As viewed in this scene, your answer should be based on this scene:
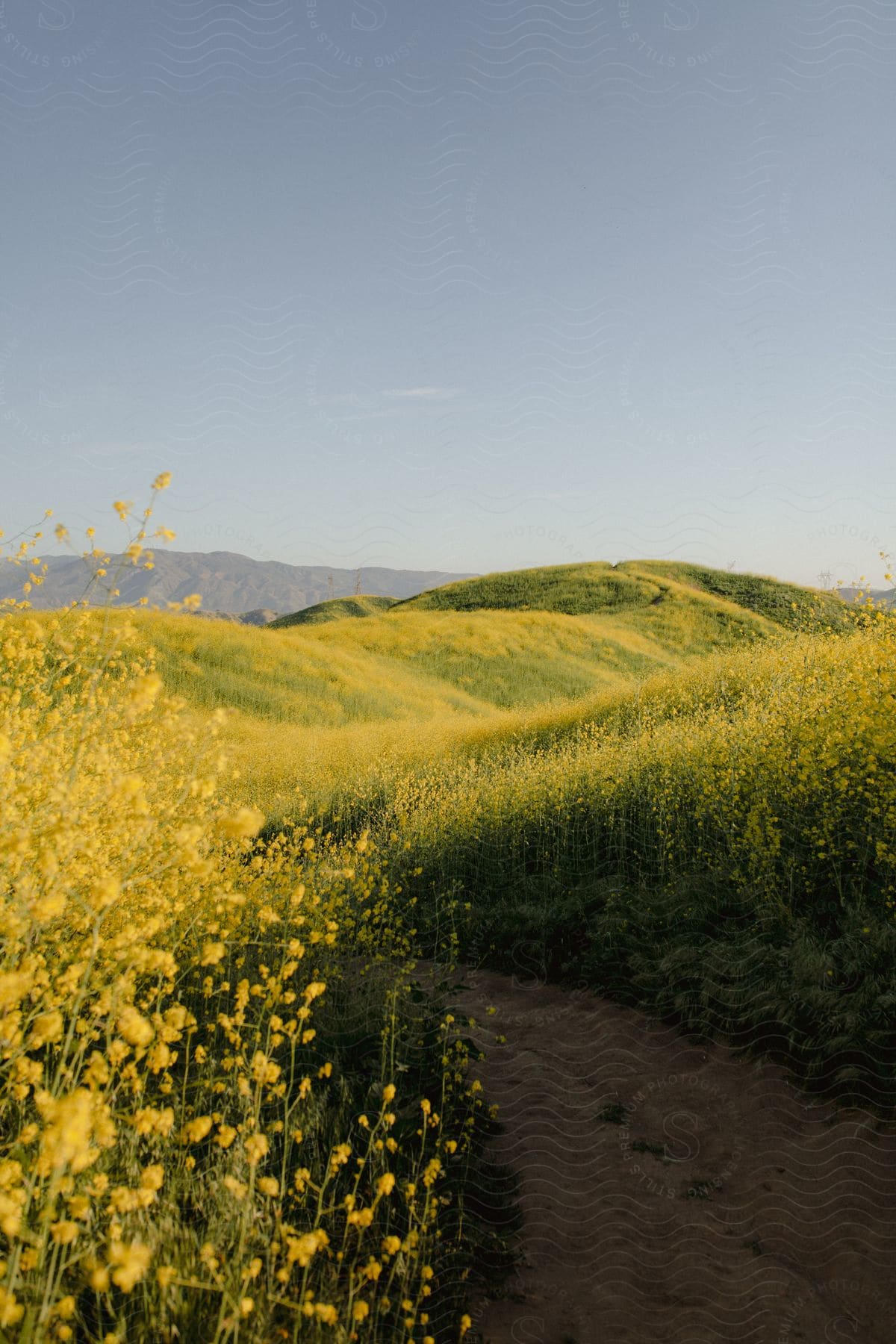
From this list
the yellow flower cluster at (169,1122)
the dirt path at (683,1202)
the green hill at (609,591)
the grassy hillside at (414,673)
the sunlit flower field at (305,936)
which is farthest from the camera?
the green hill at (609,591)

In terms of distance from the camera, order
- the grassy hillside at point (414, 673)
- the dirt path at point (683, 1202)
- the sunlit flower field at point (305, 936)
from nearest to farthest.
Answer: the sunlit flower field at point (305, 936)
the dirt path at point (683, 1202)
the grassy hillside at point (414, 673)

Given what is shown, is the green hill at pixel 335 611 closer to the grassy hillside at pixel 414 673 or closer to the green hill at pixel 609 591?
the green hill at pixel 609 591

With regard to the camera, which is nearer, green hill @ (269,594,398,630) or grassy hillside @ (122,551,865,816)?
grassy hillside @ (122,551,865,816)

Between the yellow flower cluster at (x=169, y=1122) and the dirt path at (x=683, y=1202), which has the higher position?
the yellow flower cluster at (x=169, y=1122)

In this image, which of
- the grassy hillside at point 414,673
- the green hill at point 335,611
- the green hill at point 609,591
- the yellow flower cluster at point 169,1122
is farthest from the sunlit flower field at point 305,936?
the green hill at point 335,611

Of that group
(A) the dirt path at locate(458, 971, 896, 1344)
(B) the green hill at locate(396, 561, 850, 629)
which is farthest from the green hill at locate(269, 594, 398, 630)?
(A) the dirt path at locate(458, 971, 896, 1344)

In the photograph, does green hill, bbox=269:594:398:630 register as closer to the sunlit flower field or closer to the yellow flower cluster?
the sunlit flower field

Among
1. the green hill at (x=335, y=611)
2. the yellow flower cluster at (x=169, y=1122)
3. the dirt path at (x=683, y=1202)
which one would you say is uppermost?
the green hill at (x=335, y=611)

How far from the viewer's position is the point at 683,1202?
12.5 ft

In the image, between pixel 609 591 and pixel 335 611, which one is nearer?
pixel 609 591

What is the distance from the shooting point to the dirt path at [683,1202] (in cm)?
318

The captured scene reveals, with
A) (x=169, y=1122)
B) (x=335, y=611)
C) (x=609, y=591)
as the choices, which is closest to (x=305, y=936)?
(x=169, y=1122)

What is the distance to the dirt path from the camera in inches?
125

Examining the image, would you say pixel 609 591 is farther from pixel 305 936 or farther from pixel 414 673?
pixel 305 936
